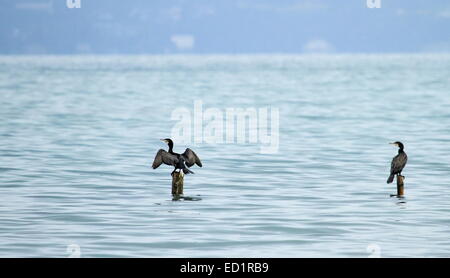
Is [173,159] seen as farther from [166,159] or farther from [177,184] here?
[177,184]

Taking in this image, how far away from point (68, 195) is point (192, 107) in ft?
210

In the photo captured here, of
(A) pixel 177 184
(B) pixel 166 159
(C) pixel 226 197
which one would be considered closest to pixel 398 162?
(C) pixel 226 197

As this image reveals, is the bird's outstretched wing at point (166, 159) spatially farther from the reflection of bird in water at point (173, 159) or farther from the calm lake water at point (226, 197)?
the calm lake water at point (226, 197)

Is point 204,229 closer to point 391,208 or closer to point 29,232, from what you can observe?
point 29,232

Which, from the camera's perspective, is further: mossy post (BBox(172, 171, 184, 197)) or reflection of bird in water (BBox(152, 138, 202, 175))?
mossy post (BBox(172, 171, 184, 197))

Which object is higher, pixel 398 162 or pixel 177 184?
pixel 398 162

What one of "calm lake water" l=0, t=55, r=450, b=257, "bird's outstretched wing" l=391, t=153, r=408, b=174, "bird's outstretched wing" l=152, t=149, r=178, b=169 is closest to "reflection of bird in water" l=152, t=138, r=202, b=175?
"bird's outstretched wing" l=152, t=149, r=178, b=169

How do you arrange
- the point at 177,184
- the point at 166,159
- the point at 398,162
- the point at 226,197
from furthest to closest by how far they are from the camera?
the point at 226,197 < the point at 177,184 < the point at 398,162 < the point at 166,159

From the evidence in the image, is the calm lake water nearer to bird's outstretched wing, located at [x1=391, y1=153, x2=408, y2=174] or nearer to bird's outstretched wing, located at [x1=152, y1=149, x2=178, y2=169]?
bird's outstretched wing, located at [x1=391, y1=153, x2=408, y2=174]

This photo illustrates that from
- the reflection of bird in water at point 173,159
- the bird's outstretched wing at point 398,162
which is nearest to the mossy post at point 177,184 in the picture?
the reflection of bird in water at point 173,159

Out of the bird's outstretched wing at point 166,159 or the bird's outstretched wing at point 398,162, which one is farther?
the bird's outstretched wing at point 398,162

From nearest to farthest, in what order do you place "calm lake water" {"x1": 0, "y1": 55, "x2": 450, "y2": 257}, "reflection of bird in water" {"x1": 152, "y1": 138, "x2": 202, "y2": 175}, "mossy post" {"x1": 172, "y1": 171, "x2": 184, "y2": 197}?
1. "calm lake water" {"x1": 0, "y1": 55, "x2": 450, "y2": 257}
2. "reflection of bird in water" {"x1": 152, "y1": 138, "x2": 202, "y2": 175}
3. "mossy post" {"x1": 172, "y1": 171, "x2": 184, "y2": 197}

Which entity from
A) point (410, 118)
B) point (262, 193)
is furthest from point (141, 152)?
point (410, 118)
